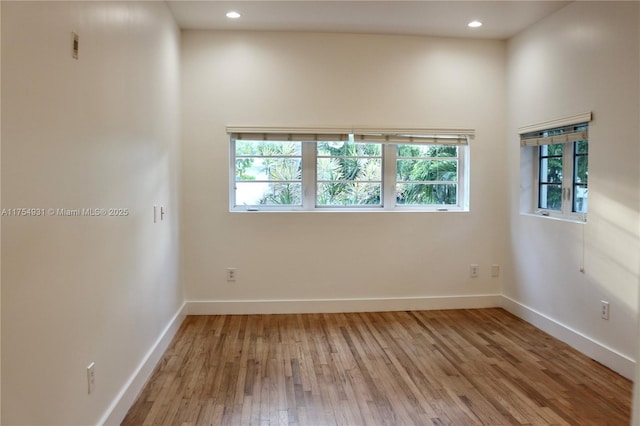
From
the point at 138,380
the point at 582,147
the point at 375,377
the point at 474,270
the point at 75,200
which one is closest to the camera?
the point at 75,200

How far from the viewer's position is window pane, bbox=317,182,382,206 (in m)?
4.12

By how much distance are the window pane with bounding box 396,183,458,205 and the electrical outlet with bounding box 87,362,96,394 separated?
3093mm

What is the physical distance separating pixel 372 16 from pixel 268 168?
1676 mm

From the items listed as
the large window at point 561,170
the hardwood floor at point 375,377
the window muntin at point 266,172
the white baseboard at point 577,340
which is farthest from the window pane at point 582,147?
the window muntin at point 266,172

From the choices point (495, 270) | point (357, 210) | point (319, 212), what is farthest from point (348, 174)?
point (495, 270)

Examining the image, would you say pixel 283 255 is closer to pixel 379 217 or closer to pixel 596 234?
pixel 379 217

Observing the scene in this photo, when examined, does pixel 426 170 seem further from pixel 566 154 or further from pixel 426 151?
pixel 566 154

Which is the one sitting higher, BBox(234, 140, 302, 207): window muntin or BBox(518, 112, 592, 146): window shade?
BBox(518, 112, 592, 146): window shade

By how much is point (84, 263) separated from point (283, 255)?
7.55 feet

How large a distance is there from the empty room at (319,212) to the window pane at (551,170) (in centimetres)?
4

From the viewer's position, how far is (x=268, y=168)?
4.04 m

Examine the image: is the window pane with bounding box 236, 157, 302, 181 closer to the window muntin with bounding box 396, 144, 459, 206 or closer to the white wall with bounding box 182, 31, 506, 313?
the white wall with bounding box 182, 31, 506, 313

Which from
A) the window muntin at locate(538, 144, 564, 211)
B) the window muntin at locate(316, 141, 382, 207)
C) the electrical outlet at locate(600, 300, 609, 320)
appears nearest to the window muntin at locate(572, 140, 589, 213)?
the window muntin at locate(538, 144, 564, 211)

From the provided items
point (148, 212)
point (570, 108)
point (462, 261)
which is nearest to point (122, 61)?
point (148, 212)
